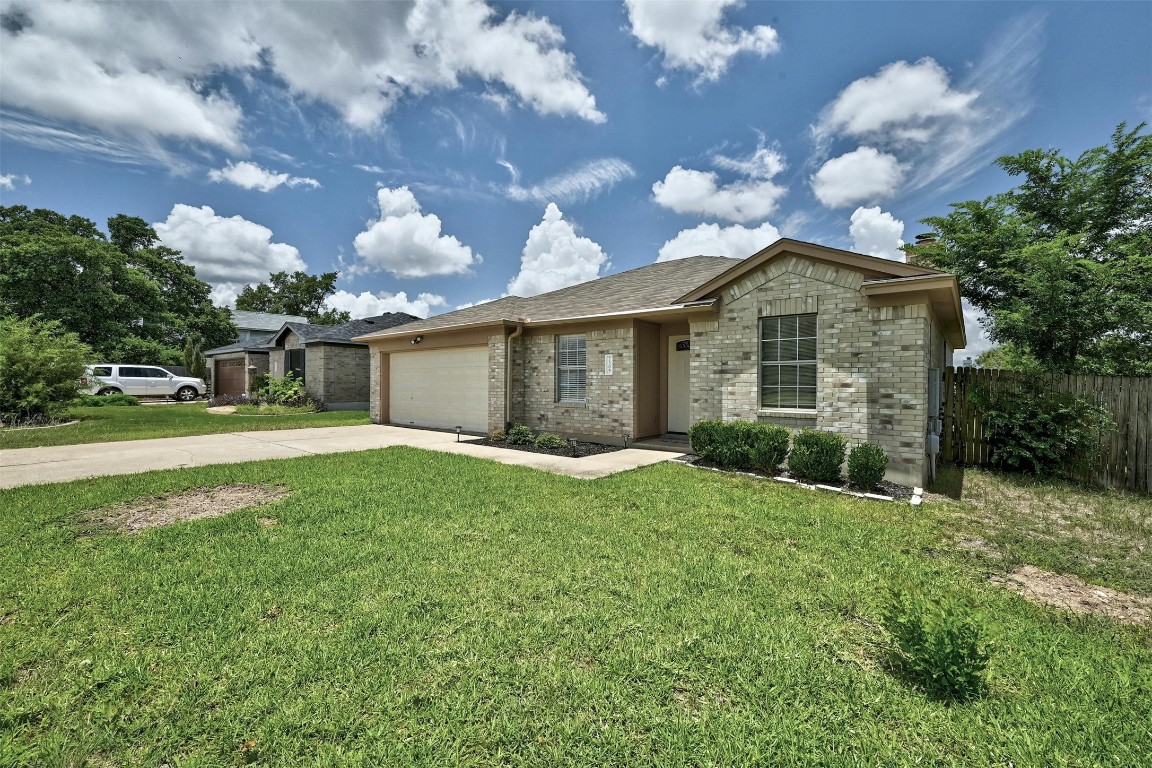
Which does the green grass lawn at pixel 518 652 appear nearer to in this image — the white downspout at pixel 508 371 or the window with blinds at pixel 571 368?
the window with blinds at pixel 571 368

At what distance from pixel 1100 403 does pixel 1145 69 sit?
308 inches

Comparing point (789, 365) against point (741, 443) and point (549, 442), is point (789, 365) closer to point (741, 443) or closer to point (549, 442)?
point (741, 443)

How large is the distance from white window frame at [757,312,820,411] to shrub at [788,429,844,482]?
881mm

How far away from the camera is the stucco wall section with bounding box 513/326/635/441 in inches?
409

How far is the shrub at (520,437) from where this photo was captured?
1082cm

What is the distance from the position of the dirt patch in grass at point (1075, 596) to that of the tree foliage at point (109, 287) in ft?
124

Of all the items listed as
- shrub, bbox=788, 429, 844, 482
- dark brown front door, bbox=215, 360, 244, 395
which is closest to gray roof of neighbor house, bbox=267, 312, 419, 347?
dark brown front door, bbox=215, 360, 244, 395

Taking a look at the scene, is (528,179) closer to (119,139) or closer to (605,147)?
(605,147)

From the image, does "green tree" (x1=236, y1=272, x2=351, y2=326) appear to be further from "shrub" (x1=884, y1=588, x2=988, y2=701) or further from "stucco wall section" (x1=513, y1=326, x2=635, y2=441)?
"shrub" (x1=884, y1=588, x2=988, y2=701)

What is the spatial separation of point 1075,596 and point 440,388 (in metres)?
13.9

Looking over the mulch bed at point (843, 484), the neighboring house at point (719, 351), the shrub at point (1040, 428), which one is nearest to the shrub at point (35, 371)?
the neighboring house at point (719, 351)

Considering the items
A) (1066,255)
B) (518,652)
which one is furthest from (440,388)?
(1066,255)

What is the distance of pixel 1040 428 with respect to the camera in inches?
305

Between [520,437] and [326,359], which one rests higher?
[326,359]
